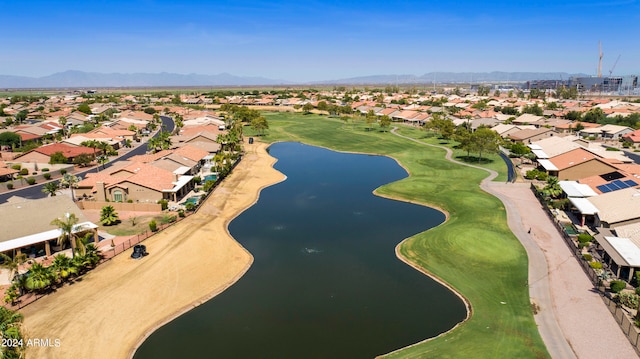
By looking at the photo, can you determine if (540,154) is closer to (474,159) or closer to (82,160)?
(474,159)

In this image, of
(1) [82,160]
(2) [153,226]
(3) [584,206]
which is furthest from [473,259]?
(1) [82,160]

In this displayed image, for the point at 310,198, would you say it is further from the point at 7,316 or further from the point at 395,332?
the point at 7,316

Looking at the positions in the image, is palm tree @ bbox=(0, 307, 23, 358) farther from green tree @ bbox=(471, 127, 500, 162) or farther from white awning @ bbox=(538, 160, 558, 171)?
green tree @ bbox=(471, 127, 500, 162)

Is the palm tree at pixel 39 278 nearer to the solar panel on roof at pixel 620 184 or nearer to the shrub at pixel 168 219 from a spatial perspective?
the shrub at pixel 168 219

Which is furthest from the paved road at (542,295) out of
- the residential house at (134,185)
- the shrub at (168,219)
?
the residential house at (134,185)

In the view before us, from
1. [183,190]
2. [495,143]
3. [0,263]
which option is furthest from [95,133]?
[495,143]

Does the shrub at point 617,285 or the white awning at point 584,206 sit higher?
the white awning at point 584,206
